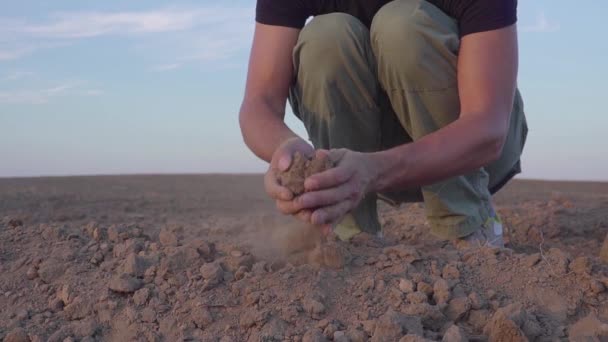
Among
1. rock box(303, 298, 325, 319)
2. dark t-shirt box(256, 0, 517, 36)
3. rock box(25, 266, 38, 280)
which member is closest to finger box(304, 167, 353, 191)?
rock box(303, 298, 325, 319)

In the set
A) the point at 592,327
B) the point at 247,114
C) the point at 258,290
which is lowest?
the point at 592,327

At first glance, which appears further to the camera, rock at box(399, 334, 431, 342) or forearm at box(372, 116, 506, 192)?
forearm at box(372, 116, 506, 192)

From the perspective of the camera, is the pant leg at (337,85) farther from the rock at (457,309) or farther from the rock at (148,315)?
the rock at (148,315)

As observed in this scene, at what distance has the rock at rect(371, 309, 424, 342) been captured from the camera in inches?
74.0

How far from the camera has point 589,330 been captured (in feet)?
6.69

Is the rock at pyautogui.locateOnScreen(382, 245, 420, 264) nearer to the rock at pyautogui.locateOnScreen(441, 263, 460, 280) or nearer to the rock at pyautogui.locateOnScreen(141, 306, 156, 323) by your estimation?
the rock at pyautogui.locateOnScreen(441, 263, 460, 280)

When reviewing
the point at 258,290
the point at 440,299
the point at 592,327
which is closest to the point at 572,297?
the point at 592,327

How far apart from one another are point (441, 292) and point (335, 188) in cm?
46

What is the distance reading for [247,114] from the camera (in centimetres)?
259

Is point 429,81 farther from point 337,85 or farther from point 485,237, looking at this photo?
point 485,237

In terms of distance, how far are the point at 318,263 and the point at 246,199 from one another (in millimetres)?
6329

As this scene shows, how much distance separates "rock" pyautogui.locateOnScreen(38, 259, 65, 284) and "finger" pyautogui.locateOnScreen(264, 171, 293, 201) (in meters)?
0.83

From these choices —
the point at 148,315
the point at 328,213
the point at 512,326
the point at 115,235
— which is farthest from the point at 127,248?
the point at 512,326

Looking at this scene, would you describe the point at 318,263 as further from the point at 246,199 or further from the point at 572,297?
the point at 246,199
